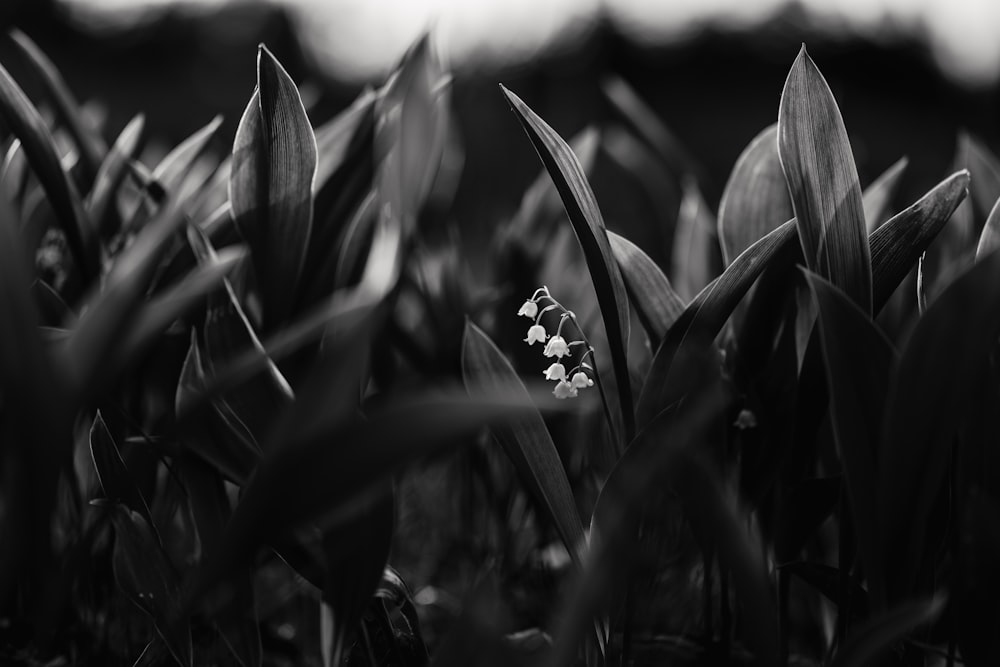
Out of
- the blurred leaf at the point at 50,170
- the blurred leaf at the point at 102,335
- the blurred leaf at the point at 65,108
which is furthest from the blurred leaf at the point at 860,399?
the blurred leaf at the point at 65,108

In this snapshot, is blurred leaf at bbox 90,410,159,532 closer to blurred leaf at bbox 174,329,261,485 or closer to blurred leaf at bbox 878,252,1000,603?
blurred leaf at bbox 174,329,261,485

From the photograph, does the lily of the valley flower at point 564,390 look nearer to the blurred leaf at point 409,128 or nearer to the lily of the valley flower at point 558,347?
the lily of the valley flower at point 558,347

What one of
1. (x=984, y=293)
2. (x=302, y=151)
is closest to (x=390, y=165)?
(x=302, y=151)

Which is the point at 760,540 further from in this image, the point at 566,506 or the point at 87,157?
the point at 87,157

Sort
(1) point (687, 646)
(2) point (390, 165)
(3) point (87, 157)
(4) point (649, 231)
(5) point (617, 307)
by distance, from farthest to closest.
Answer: (4) point (649, 231) → (3) point (87, 157) → (2) point (390, 165) → (1) point (687, 646) → (5) point (617, 307)

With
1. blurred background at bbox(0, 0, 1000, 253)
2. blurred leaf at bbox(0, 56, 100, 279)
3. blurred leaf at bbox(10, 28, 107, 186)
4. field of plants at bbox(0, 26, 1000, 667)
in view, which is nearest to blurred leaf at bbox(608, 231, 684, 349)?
field of plants at bbox(0, 26, 1000, 667)

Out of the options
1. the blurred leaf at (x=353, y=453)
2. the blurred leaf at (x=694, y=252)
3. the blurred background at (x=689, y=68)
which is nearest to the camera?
the blurred leaf at (x=353, y=453)


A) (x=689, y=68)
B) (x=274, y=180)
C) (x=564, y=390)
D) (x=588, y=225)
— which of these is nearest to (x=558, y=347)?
(x=564, y=390)
